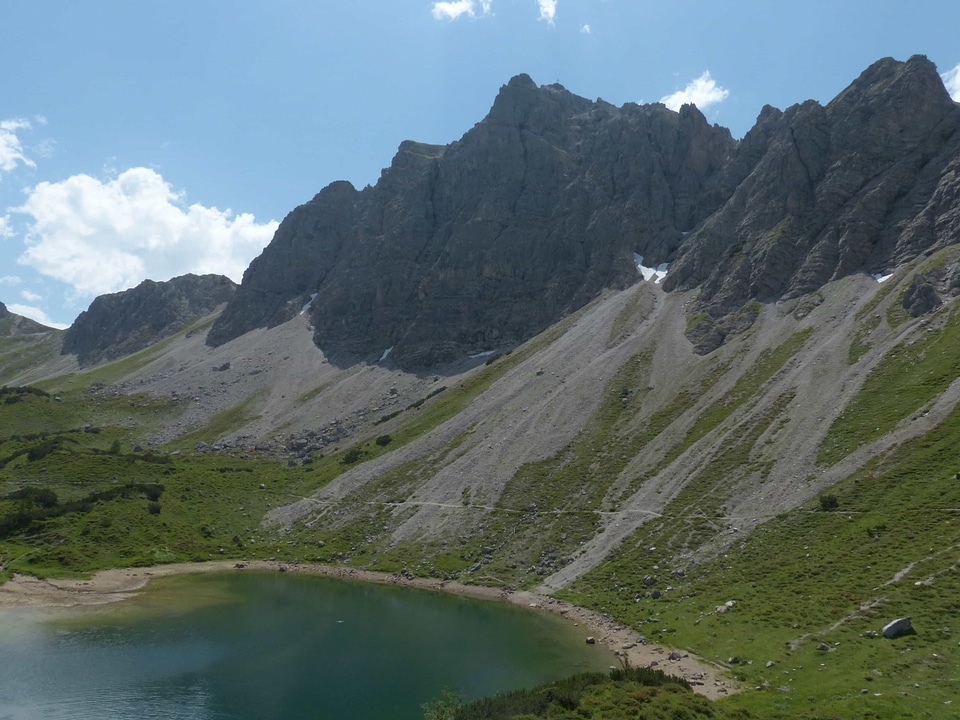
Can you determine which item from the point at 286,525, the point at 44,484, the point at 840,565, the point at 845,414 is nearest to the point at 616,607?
the point at 840,565

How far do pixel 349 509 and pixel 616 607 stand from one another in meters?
48.6

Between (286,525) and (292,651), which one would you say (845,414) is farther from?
(286,525)

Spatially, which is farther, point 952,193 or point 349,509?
point 952,193

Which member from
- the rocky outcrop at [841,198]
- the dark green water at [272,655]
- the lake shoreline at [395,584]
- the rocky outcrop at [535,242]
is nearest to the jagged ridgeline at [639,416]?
the rocky outcrop at [841,198]

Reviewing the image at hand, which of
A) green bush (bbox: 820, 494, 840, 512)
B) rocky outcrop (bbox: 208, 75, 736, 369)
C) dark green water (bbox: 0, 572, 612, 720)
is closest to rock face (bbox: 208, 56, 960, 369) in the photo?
rocky outcrop (bbox: 208, 75, 736, 369)

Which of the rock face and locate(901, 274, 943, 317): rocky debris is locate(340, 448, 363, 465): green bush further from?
locate(901, 274, 943, 317): rocky debris

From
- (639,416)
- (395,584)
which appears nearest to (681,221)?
(639,416)

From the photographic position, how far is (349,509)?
95.1 meters

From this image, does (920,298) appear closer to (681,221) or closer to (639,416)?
(639,416)

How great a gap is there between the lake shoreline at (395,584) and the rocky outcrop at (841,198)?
77.5 metres

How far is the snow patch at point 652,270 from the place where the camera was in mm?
150875

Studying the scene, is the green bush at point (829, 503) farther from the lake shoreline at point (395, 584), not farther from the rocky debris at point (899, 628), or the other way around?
the lake shoreline at point (395, 584)

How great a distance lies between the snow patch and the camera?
151 meters

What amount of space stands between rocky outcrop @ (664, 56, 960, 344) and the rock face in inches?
12.3
